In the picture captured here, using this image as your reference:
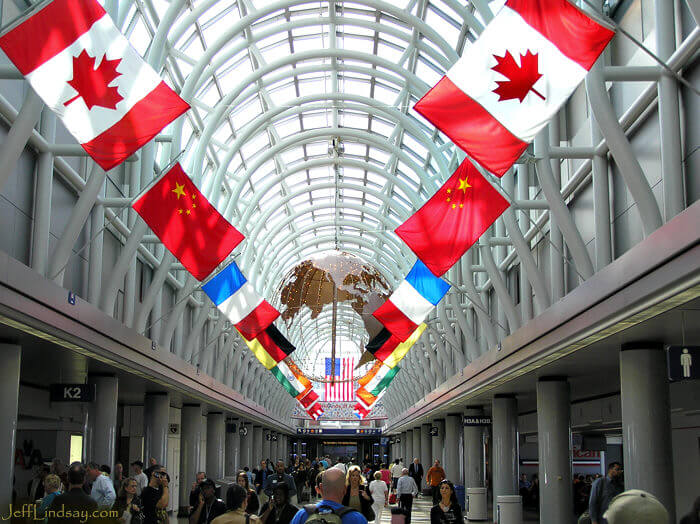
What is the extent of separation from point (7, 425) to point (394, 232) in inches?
376

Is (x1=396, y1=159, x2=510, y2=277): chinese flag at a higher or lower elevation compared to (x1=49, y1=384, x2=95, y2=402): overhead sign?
higher

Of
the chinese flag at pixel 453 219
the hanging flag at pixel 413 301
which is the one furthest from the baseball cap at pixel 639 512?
the hanging flag at pixel 413 301

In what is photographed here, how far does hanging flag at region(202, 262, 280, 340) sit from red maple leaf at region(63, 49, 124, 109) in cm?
1141

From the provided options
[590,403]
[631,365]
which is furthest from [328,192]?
[631,365]

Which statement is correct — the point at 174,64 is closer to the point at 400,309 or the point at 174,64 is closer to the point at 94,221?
the point at 94,221

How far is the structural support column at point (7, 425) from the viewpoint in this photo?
1398 centimetres

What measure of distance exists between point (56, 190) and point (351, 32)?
14356mm

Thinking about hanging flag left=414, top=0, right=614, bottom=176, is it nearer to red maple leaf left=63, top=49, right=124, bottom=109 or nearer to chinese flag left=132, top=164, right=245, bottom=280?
red maple leaf left=63, top=49, right=124, bottom=109

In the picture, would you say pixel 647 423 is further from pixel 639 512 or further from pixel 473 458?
pixel 473 458

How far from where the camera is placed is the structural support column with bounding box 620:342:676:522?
14.0m

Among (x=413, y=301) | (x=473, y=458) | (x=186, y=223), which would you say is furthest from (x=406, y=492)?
(x=186, y=223)

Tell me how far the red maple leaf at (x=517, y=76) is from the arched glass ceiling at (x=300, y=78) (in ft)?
22.2

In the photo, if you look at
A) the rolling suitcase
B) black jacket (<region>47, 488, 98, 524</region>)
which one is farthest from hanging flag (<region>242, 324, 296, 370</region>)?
black jacket (<region>47, 488, 98, 524</region>)

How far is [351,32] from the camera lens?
28828mm
